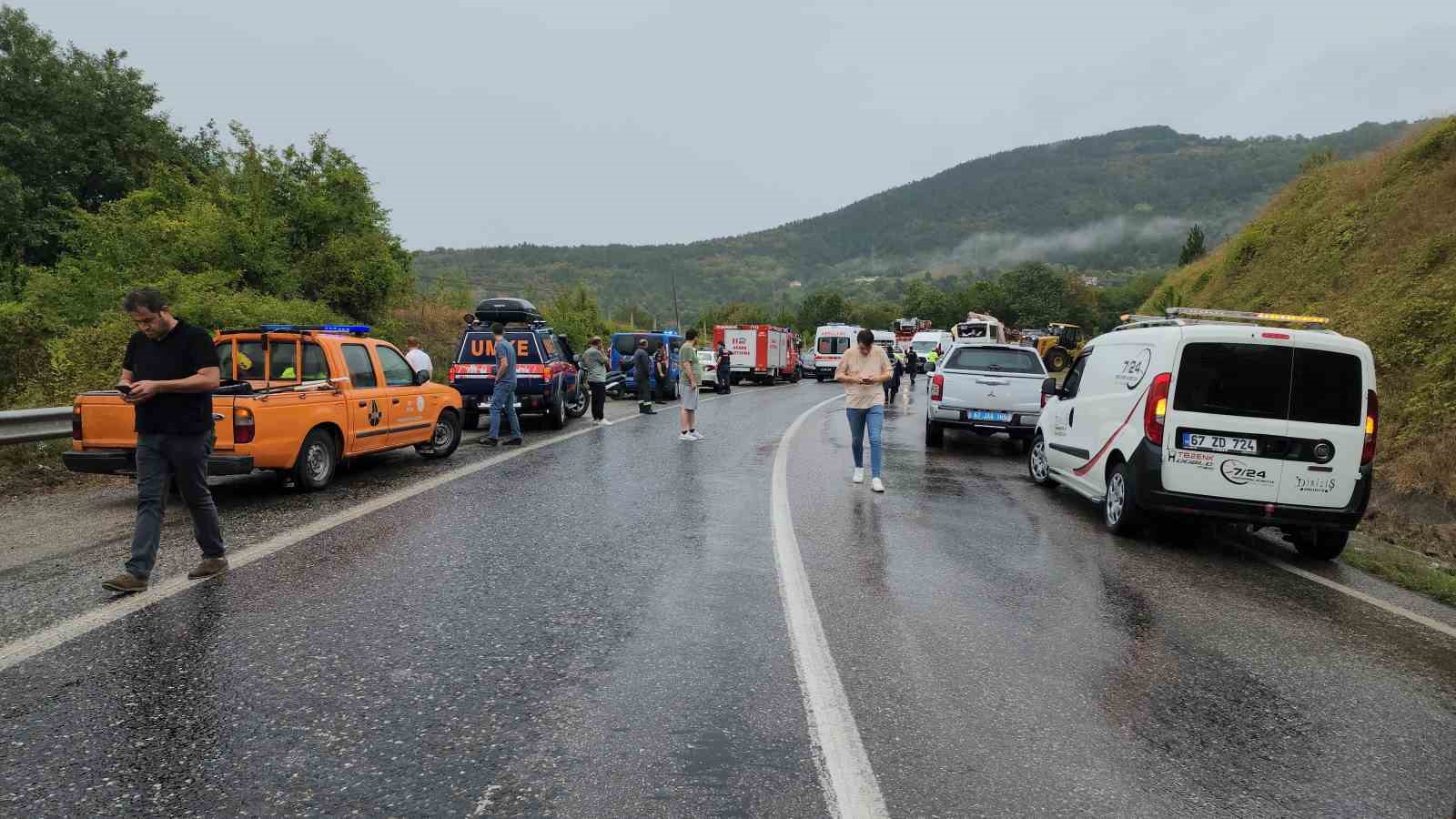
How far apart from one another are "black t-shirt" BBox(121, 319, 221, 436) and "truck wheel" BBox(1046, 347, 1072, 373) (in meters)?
37.7

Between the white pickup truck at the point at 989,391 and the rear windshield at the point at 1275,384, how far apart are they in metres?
6.10

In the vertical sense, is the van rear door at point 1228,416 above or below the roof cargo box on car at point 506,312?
below

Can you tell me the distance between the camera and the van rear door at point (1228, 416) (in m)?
6.64

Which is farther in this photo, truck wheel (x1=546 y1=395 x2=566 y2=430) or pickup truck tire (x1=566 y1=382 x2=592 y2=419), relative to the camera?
pickup truck tire (x1=566 y1=382 x2=592 y2=419)

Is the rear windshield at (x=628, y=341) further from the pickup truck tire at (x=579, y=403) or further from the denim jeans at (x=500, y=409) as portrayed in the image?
the denim jeans at (x=500, y=409)

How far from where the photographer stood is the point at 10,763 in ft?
9.75

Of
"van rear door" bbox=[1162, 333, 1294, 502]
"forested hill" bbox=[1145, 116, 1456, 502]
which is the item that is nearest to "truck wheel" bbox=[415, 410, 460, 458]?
"van rear door" bbox=[1162, 333, 1294, 502]

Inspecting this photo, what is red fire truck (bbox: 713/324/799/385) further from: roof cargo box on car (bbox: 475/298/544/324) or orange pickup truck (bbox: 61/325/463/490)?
orange pickup truck (bbox: 61/325/463/490)

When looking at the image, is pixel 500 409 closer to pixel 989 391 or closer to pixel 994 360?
pixel 989 391

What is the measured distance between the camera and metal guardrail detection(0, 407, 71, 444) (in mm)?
8367

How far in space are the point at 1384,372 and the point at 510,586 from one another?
13.2 m

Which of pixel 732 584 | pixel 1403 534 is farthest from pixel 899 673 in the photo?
pixel 1403 534

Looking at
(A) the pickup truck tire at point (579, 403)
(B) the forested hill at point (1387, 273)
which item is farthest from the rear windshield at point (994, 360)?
(A) the pickup truck tire at point (579, 403)

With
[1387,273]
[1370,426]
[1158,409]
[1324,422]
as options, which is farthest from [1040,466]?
[1387,273]
